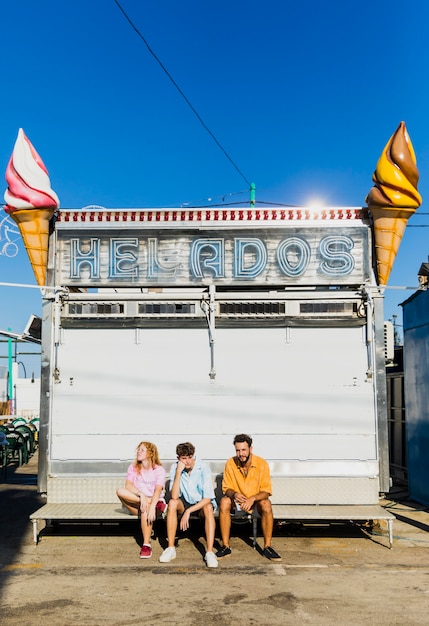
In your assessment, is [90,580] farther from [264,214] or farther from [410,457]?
[410,457]

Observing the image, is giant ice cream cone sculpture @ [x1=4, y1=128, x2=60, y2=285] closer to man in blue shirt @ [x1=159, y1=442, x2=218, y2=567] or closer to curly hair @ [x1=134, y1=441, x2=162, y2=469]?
curly hair @ [x1=134, y1=441, x2=162, y2=469]

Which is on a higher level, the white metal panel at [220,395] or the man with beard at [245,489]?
the white metal panel at [220,395]

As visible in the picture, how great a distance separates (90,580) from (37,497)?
188 inches

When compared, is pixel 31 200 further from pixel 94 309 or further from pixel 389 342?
pixel 389 342

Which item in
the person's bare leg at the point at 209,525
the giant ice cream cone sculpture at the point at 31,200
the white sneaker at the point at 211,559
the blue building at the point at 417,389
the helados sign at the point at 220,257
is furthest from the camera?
the blue building at the point at 417,389

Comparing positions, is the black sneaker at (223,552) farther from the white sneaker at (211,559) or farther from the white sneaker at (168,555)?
the white sneaker at (168,555)

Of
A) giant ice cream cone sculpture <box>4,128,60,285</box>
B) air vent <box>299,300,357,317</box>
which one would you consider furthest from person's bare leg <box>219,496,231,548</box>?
giant ice cream cone sculpture <box>4,128,60,285</box>

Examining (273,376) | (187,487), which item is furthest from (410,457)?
(187,487)

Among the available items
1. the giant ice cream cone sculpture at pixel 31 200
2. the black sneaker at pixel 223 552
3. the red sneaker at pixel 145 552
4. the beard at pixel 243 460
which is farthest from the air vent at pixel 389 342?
the giant ice cream cone sculpture at pixel 31 200

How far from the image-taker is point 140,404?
734 centimetres

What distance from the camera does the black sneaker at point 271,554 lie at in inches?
246

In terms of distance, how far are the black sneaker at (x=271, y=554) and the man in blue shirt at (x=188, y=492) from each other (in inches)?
23.0

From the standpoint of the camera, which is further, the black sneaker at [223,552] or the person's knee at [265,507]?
the person's knee at [265,507]

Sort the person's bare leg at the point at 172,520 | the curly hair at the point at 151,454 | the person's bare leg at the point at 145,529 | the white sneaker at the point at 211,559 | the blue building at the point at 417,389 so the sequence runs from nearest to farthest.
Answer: the white sneaker at the point at 211,559
the person's bare leg at the point at 172,520
the person's bare leg at the point at 145,529
the curly hair at the point at 151,454
the blue building at the point at 417,389
